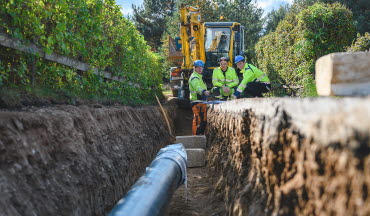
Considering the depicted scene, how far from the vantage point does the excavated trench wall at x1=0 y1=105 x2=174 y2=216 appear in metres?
2.46

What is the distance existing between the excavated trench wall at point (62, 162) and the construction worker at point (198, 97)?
3877mm

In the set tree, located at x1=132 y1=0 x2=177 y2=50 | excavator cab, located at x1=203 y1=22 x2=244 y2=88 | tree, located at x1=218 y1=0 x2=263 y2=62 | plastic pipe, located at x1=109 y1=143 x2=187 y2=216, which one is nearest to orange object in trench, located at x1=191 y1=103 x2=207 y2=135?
excavator cab, located at x1=203 y1=22 x2=244 y2=88

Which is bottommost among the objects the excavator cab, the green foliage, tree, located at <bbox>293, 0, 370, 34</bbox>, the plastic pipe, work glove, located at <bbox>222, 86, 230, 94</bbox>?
the plastic pipe

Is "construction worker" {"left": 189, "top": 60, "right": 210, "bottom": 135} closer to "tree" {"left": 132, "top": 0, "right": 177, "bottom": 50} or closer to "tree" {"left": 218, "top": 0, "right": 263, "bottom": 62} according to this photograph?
"tree" {"left": 218, "top": 0, "right": 263, "bottom": 62}

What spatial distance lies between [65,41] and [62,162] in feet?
10.4

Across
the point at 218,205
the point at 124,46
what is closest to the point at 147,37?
the point at 124,46

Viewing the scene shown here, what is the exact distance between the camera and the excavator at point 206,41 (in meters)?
12.2

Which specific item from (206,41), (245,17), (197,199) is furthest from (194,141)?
(245,17)

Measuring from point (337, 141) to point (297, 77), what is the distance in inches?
416

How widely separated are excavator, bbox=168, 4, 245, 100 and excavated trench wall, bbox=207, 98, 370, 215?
9.72m

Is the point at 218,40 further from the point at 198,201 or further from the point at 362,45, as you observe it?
the point at 198,201

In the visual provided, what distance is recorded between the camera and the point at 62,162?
316 cm

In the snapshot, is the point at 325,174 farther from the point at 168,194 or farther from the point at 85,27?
the point at 85,27

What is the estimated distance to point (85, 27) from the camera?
611 cm
